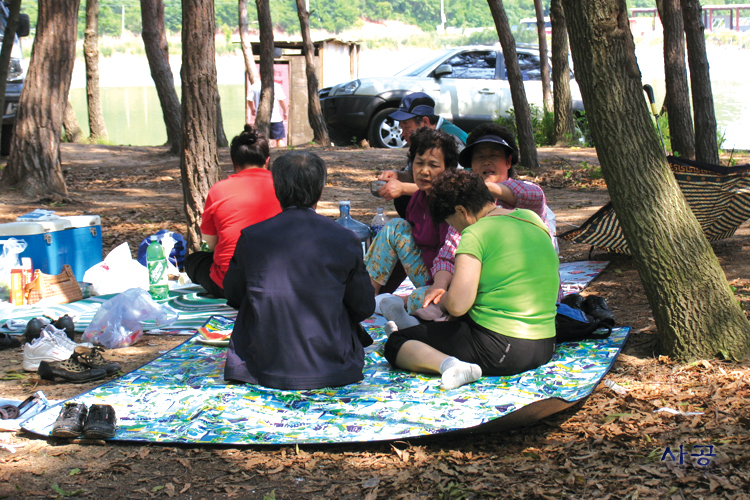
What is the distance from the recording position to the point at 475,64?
11.8 m

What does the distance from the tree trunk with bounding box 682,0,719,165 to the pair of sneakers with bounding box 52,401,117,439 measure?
5.74m

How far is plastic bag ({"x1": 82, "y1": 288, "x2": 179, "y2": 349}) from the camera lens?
4.07 metres

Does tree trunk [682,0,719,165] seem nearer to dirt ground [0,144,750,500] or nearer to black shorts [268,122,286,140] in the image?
dirt ground [0,144,750,500]

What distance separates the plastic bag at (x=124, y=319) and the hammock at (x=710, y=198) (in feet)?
10.3

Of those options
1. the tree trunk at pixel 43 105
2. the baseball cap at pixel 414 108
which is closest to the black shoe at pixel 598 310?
the baseball cap at pixel 414 108

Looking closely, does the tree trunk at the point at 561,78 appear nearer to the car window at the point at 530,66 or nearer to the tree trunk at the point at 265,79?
the car window at the point at 530,66

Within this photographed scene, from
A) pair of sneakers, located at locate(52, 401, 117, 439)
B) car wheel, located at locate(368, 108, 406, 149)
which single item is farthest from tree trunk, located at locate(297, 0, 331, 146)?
pair of sneakers, located at locate(52, 401, 117, 439)

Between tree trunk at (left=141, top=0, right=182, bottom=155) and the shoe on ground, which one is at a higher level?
tree trunk at (left=141, top=0, right=182, bottom=155)

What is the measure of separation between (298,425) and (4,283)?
3.05 m

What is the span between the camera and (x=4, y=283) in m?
4.92

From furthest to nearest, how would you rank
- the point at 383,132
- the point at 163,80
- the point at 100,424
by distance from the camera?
the point at 383,132 → the point at 163,80 → the point at 100,424

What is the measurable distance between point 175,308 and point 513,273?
2.56 meters

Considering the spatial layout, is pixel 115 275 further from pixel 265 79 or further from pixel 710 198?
pixel 265 79

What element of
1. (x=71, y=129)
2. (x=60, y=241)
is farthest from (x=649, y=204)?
(x=71, y=129)
